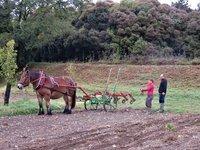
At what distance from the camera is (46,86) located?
69.8 ft

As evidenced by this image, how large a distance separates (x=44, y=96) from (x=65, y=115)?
1259mm

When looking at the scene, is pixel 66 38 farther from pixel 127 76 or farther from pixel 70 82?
pixel 70 82

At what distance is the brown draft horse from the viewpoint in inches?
829

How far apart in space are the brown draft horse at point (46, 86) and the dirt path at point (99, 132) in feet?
2.76

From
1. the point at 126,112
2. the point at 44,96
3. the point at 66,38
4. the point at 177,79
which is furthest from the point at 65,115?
the point at 66,38

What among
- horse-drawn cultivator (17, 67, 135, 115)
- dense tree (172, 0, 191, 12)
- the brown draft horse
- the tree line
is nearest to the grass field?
the tree line

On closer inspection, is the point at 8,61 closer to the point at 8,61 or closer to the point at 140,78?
the point at 8,61

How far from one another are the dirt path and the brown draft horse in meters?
0.84

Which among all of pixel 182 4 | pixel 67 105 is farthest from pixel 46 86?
Answer: pixel 182 4

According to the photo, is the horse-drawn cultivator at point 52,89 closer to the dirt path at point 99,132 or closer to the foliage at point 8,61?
the dirt path at point 99,132

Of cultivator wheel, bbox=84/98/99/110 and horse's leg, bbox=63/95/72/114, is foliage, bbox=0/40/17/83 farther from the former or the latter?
cultivator wheel, bbox=84/98/99/110

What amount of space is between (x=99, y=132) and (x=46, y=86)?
20.4 feet

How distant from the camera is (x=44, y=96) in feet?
70.1

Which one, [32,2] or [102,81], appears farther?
[102,81]
